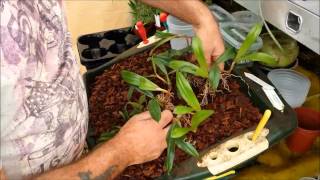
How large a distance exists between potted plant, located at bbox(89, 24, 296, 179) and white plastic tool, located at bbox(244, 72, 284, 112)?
30mm

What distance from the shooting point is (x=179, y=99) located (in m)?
0.83

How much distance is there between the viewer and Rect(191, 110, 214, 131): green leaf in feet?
2.26

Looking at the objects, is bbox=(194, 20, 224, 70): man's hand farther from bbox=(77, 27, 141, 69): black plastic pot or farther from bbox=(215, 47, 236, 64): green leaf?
bbox=(77, 27, 141, 69): black plastic pot

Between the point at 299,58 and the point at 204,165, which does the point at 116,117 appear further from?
the point at 299,58

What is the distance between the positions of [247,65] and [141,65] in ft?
0.88

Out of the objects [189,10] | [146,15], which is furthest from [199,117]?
[146,15]

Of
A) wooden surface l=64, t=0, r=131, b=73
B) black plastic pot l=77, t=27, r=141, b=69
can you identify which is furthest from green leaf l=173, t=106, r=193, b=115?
wooden surface l=64, t=0, r=131, b=73

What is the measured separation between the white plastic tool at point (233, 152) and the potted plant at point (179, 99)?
3 centimetres

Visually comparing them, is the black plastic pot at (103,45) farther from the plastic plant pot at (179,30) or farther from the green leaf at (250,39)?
the green leaf at (250,39)

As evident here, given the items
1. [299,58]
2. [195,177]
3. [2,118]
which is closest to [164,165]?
[195,177]

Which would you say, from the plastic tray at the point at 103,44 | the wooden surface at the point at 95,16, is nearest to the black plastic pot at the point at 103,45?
the plastic tray at the point at 103,44

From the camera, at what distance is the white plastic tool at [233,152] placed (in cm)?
68

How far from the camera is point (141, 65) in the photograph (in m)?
0.93

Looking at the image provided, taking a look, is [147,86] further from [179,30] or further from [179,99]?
[179,30]
